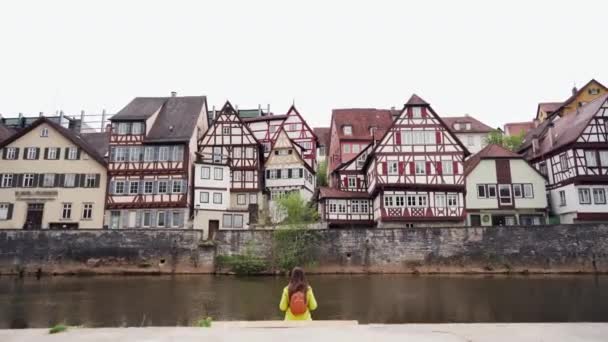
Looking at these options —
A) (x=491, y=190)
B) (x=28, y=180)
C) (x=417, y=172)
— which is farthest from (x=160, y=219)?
(x=491, y=190)

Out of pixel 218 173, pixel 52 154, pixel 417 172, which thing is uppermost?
pixel 52 154

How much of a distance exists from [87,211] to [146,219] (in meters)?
5.43

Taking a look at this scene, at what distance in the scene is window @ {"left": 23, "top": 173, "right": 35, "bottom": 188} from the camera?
38469mm

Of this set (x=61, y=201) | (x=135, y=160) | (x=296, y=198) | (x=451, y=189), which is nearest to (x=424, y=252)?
(x=451, y=189)

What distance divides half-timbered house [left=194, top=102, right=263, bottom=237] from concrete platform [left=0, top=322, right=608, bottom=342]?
33325 mm

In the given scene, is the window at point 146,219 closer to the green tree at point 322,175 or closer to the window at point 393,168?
the window at point 393,168

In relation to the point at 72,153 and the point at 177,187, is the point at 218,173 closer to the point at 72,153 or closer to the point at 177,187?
the point at 177,187

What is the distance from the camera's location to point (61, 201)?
38281 mm

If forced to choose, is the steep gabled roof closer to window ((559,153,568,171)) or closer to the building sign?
the building sign

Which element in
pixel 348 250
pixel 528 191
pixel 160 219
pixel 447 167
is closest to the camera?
pixel 348 250

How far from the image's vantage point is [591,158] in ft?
118

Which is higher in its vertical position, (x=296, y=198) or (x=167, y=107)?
(x=167, y=107)

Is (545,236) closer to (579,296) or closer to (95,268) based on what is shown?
(579,296)

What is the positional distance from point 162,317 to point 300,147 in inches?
1424
